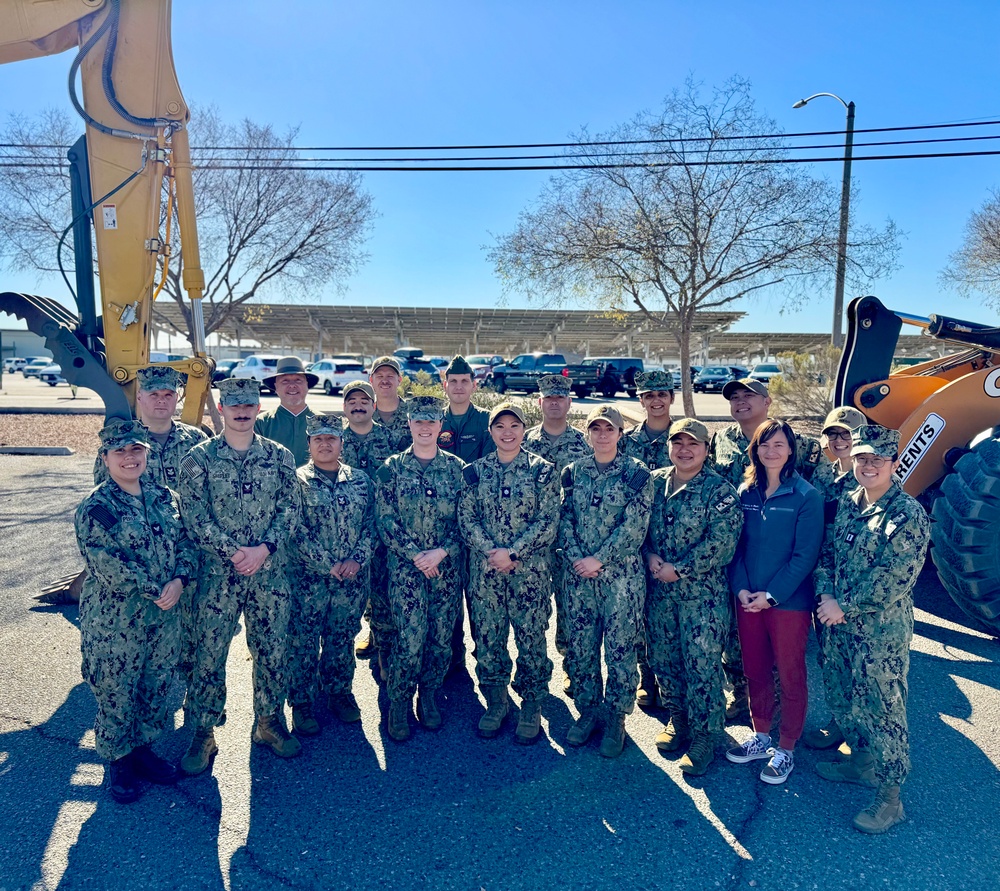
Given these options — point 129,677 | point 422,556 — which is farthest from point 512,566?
point 129,677

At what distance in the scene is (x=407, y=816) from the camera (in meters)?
2.99

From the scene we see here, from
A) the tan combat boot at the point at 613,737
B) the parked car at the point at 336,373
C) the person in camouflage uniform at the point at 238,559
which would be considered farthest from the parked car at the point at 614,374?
the person in camouflage uniform at the point at 238,559

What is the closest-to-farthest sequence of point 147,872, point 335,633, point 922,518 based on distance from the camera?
point 147,872
point 922,518
point 335,633

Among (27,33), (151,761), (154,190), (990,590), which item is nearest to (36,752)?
(151,761)

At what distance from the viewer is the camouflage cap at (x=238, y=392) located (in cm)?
342

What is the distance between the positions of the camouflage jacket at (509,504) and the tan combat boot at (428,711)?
90 cm

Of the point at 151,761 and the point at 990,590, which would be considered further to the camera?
the point at 990,590

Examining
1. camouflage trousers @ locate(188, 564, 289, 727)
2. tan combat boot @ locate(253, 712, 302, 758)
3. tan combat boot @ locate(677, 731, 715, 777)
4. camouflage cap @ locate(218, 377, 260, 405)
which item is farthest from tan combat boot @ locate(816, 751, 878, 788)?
camouflage cap @ locate(218, 377, 260, 405)

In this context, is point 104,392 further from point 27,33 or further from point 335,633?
point 335,633

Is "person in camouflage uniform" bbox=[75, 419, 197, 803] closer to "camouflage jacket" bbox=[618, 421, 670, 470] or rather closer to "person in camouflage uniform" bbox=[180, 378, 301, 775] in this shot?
"person in camouflage uniform" bbox=[180, 378, 301, 775]

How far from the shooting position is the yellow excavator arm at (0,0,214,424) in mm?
4996

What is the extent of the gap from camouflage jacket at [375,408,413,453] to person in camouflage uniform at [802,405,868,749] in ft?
8.65

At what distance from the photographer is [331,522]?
3.74 m

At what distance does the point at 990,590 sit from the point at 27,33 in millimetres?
7300
